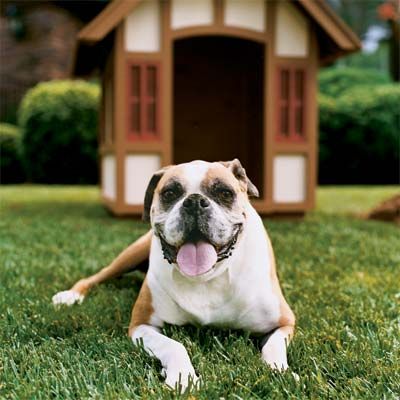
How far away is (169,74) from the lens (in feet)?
23.4

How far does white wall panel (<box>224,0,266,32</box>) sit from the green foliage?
7048 mm

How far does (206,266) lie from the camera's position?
8.00ft

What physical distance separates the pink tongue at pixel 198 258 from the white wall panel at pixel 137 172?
4.70m

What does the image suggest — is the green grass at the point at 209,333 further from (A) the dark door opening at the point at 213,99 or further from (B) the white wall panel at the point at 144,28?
(A) the dark door opening at the point at 213,99

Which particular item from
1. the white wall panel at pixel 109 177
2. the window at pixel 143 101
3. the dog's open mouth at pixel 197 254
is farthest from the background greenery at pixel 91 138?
the dog's open mouth at pixel 197 254

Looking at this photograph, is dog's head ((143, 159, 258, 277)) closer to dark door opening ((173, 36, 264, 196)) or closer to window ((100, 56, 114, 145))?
window ((100, 56, 114, 145))

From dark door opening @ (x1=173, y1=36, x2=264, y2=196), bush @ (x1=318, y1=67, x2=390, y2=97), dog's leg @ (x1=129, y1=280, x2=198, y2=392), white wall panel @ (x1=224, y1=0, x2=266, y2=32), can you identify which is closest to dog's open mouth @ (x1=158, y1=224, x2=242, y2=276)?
dog's leg @ (x1=129, y1=280, x2=198, y2=392)

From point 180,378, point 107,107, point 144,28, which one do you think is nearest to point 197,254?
point 180,378

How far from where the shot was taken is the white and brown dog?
2.41 meters

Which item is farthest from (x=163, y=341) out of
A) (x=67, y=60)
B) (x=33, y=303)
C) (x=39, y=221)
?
(x=67, y=60)

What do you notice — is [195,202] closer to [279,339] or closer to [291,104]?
[279,339]

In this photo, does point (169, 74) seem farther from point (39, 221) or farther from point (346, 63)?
point (346, 63)

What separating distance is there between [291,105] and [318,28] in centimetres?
97

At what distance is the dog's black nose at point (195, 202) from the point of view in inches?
93.7
